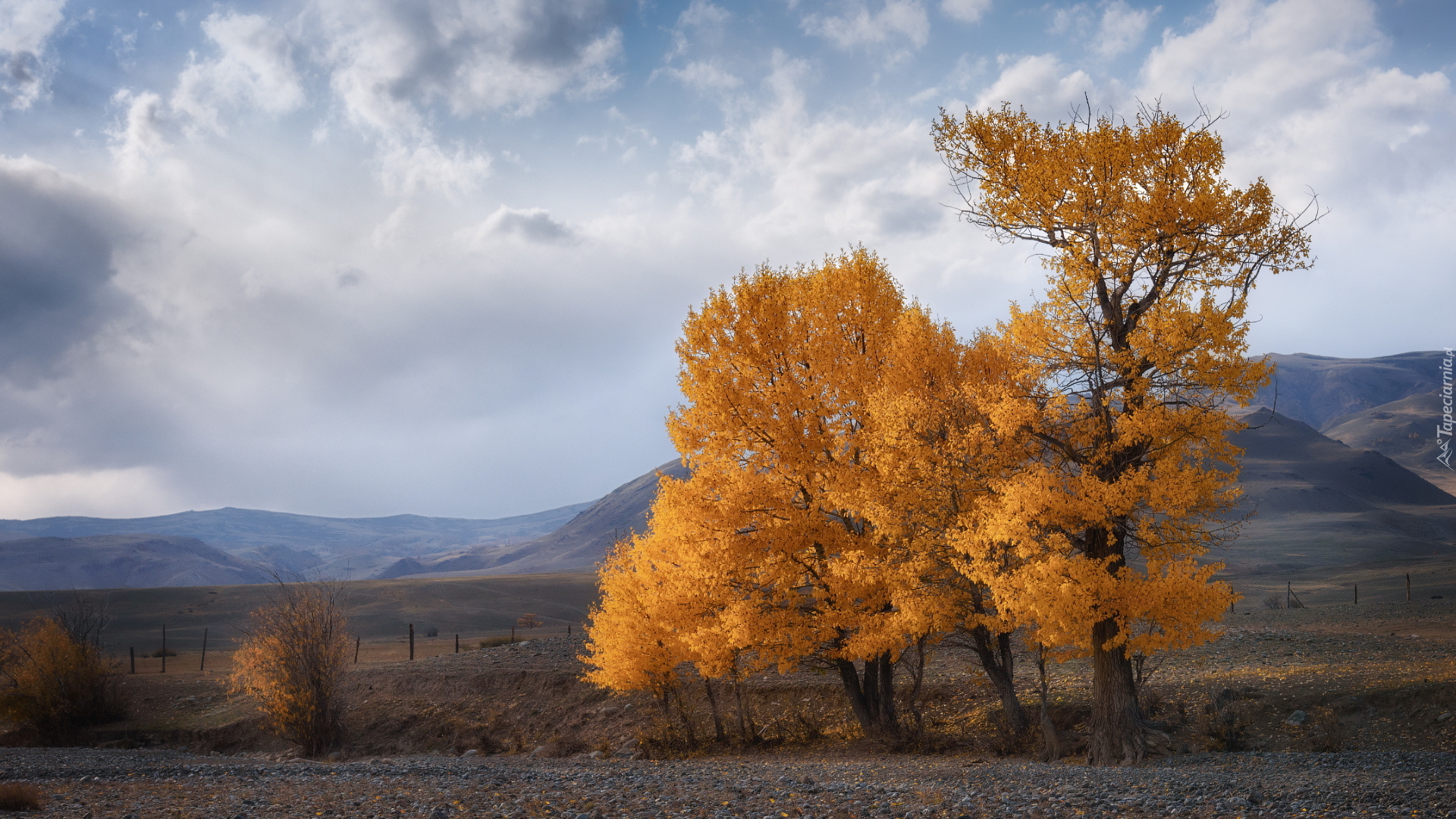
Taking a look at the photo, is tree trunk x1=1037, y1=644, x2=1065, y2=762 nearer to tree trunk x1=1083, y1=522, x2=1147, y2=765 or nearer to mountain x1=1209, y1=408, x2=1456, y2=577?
tree trunk x1=1083, y1=522, x2=1147, y2=765

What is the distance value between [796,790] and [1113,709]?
20.1 ft

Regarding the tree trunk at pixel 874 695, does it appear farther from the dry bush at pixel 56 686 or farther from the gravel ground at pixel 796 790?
the dry bush at pixel 56 686

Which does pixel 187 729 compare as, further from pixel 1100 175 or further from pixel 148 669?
pixel 1100 175

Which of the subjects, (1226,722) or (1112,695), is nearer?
(1112,695)

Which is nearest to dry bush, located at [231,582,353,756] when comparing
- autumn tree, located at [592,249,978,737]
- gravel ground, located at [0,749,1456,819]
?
gravel ground, located at [0,749,1456,819]

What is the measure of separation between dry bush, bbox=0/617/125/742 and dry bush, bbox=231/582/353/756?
28.2ft

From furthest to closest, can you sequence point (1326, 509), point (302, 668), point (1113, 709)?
point (1326, 509) < point (302, 668) < point (1113, 709)

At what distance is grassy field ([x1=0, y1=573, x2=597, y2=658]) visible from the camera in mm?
62375

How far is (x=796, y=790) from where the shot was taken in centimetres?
1126

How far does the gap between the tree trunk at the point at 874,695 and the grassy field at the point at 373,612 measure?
34.6 meters

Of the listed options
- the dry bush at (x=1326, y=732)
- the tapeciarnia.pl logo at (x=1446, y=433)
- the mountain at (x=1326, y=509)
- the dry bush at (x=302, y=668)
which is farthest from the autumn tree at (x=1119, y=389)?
the tapeciarnia.pl logo at (x=1446, y=433)

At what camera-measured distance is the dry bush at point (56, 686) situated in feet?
94.7

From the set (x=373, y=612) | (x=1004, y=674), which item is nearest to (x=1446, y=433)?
(x=373, y=612)

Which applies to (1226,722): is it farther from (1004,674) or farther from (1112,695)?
(1004,674)
